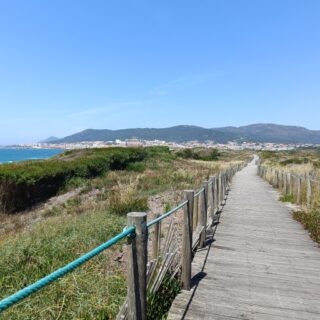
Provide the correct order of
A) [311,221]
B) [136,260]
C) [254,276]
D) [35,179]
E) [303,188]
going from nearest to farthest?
[136,260] → [254,276] → [311,221] → [303,188] → [35,179]

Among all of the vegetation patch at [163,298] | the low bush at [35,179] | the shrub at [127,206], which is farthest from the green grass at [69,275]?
the low bush at [35,179]

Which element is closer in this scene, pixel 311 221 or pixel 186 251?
pixel 186 251

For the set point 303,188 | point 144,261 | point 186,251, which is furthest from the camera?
point 303,188

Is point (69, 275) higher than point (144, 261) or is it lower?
lower

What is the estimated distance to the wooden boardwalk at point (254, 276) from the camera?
16.4ft

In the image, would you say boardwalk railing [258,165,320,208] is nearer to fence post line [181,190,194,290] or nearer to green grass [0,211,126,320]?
green grass [0,211,126,320]

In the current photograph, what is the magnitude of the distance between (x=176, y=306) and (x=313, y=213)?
7.53 meters

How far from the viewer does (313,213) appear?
11.3 m

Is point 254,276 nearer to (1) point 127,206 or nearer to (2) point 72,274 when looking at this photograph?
(2) point 72,274

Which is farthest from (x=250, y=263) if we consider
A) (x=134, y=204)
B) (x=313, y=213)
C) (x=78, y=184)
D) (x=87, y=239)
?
(x=78, y=184)

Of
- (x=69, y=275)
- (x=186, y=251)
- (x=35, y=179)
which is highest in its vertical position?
(x=186, y=251)

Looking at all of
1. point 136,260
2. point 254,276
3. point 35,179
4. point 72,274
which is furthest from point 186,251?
point 35,179

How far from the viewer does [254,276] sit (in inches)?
252

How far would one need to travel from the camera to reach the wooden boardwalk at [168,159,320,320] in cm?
500
